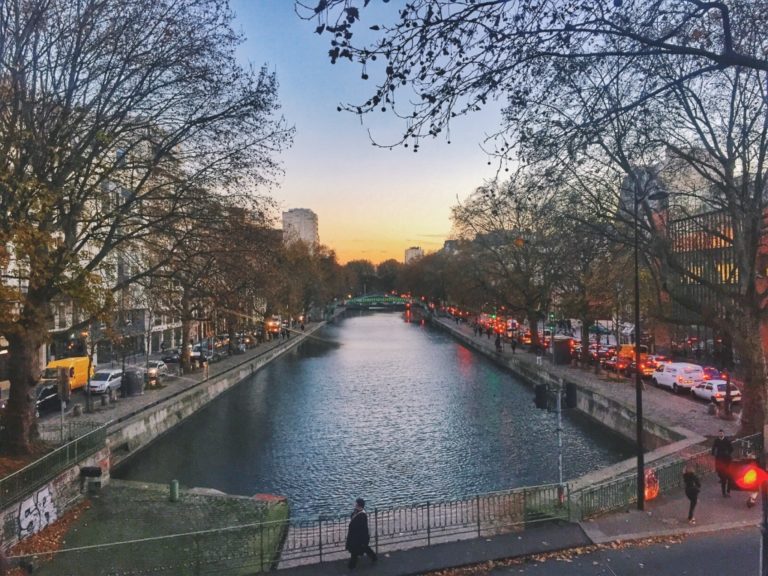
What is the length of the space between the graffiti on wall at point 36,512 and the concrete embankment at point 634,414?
13253 millimetres

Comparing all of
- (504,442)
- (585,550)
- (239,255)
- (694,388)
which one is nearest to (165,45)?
(239,255)

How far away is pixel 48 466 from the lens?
14.7 metres

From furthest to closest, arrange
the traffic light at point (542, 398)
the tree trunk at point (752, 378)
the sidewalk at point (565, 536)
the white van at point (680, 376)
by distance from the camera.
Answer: the white van at point (680, 376)
the tree trunk at point (752, 378)
the traffic light at point (542, 398)
the sidewalk at point (565, 536)

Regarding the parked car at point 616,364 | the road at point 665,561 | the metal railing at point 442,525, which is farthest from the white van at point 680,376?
the road at point 665,561

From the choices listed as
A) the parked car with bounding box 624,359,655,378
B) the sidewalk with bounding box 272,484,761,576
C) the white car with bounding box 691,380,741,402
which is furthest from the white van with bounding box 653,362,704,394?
the sidewalk with bounding box 272,484,761,576

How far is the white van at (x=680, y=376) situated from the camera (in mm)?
31109

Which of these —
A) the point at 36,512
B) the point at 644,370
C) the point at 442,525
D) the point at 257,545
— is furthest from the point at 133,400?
the point at 644,370

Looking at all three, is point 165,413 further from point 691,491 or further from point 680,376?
point 680,376

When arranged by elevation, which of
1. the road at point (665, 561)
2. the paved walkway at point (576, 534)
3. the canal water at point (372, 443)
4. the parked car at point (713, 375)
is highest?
the parked car at point (713, 375)

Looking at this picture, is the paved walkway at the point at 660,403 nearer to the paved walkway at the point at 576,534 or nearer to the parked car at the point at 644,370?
the parked car at the point at 644,370

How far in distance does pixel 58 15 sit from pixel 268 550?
1353 cm

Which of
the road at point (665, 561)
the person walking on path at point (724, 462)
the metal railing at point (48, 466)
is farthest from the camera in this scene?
the person walking on path at point (724, 462)

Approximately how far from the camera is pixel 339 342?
75.7 meters

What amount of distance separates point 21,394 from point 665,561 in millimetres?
16619
